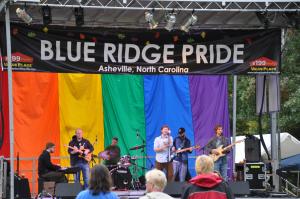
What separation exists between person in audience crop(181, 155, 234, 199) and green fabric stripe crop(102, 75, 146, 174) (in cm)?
1231

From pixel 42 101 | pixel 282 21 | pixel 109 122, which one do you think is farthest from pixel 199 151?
pixel 282 21

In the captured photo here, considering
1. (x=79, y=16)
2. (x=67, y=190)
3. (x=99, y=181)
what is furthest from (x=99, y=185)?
(x=79, y=16)

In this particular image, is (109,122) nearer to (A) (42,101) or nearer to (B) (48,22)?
(A) (42,101)

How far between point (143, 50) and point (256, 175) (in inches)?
192

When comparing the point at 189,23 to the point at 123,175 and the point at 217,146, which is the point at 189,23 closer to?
the point at 217,146

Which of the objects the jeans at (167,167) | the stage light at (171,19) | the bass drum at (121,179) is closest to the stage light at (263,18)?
the stage light at (171,19)

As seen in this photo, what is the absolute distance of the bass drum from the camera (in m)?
15.3

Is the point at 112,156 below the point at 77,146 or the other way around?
below

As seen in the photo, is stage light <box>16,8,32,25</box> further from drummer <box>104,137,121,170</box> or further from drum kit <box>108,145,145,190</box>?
drummer <box>104,137,121,170</box>

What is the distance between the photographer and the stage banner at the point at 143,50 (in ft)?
42.0

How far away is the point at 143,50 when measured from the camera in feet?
43.9

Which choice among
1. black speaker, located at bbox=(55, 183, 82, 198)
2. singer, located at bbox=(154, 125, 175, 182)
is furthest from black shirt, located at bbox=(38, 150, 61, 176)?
black speaker, located at bbox=(55, 183, 82, 198)

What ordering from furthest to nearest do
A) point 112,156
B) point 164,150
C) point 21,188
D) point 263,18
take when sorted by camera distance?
point 112,156
point 164,150
point 21,188
point 263,18

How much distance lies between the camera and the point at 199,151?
18.9 m
